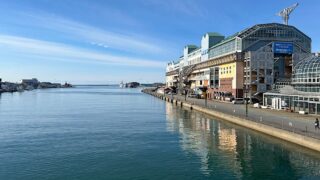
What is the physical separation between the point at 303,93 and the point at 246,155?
120 feet

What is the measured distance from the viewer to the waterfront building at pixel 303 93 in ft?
237

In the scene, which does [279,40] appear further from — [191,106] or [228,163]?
[228,163]

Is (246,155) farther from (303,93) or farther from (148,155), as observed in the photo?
(303,93)

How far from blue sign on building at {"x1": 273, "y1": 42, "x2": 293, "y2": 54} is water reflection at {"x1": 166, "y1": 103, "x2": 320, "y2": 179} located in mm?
52259

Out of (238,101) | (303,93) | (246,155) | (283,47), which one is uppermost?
(283,47)

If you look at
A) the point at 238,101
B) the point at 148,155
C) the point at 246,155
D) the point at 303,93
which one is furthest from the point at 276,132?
the point at 238,101

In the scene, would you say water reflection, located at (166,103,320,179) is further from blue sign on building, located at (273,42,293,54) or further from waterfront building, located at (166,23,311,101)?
blue sign on building, located at (273,42,293,54)

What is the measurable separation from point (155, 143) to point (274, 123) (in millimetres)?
18981

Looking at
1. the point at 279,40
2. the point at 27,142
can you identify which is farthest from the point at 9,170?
the point at 279,40

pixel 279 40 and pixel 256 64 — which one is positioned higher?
pixel 279 40

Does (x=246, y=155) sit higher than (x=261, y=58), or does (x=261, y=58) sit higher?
(x=261, y=58)

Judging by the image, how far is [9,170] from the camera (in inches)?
1537

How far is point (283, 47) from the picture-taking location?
113 m

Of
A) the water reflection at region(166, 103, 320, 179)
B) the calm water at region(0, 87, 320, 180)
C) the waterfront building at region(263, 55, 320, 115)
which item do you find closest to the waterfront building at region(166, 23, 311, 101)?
the waterfront building at region(263, 55, 320, 115)
